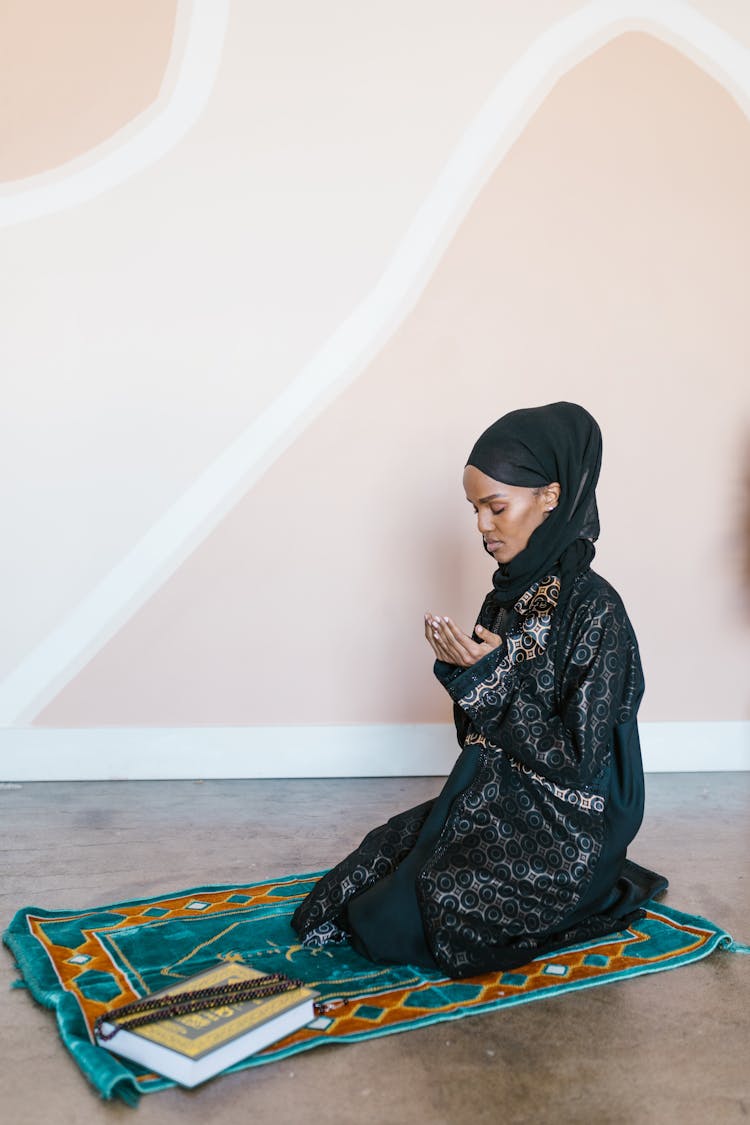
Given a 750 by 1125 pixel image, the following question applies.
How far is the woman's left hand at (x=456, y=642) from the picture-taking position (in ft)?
7.01

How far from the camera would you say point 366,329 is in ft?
12.5

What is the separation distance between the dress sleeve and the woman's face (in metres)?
0.18

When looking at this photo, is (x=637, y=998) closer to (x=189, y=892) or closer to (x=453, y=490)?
(x=189, y=892)

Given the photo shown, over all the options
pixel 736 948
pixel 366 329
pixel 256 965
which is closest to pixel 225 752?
pixel 366 329

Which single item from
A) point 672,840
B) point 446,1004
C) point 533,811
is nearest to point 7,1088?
point 446,1004

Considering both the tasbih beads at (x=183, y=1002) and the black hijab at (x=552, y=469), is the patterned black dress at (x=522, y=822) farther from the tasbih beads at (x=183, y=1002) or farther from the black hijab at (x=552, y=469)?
the tasbih beads at (x=183, y=1002)

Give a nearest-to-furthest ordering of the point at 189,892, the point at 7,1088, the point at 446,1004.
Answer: the point at 7,1088 < the point at 446,1004 < the point at 189,892

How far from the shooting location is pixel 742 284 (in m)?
3.99

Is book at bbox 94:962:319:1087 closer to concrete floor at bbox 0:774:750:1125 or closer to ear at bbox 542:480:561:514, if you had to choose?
concrete floor at bbox 0:774:750:1125

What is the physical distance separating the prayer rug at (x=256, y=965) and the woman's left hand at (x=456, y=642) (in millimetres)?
613

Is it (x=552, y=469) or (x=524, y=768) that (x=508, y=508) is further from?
(x=524, y=768)

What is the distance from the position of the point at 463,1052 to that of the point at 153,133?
3.14m

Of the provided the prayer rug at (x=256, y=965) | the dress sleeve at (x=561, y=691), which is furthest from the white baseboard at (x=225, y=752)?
the dress sleeve at (x=561, y=691)

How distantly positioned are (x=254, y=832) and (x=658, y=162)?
2.80 meters
